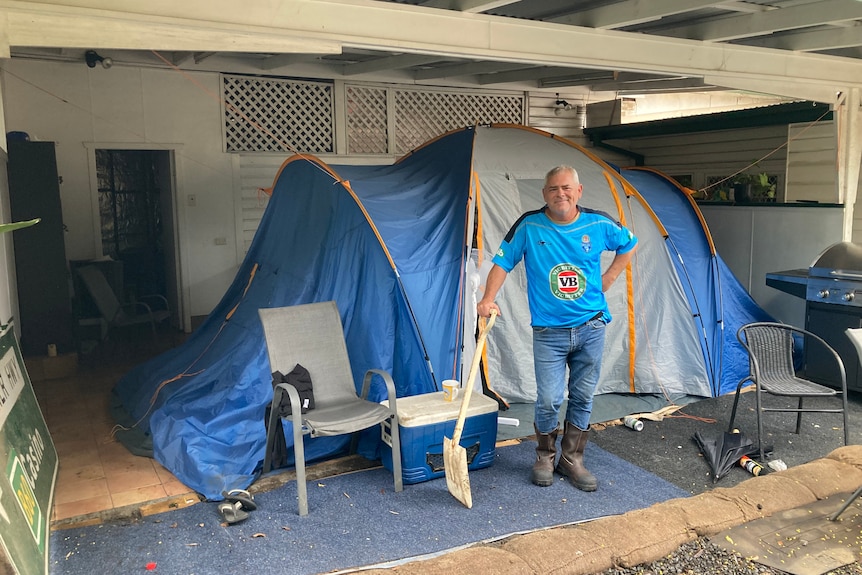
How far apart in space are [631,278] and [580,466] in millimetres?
1722

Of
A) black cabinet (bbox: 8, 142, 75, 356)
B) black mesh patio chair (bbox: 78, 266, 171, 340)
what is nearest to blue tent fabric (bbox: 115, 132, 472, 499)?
black cabinet (bbox: 8, 142, 75, 356)

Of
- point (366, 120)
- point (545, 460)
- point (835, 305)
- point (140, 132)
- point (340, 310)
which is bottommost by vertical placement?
point (545, 460)

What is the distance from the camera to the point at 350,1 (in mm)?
3396

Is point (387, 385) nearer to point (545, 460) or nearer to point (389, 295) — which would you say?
point (389, 295)

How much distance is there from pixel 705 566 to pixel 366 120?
18.6 feet

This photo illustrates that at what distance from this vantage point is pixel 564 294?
3271mm

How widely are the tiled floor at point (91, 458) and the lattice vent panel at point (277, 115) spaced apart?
2620mm

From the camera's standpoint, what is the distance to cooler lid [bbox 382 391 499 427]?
3363mm

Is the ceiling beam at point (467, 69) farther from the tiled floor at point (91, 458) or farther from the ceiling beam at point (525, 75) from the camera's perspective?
the tiled floor at point (91, 458)

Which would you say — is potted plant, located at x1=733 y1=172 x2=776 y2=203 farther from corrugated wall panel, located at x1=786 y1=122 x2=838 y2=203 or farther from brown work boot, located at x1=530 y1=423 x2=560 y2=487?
brown work boot, located at x1=530 y1=423 x2=560 y2=487

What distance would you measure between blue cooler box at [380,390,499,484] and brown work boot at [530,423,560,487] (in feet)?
0.81

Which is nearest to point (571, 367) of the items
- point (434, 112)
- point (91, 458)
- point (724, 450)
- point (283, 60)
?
point (724, 450)

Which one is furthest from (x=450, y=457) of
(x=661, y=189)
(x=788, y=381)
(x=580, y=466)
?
(x=661, y=189)

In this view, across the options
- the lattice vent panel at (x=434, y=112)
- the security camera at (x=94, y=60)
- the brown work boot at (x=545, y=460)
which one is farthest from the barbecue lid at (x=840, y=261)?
the security camera at (x=94, y=60)
